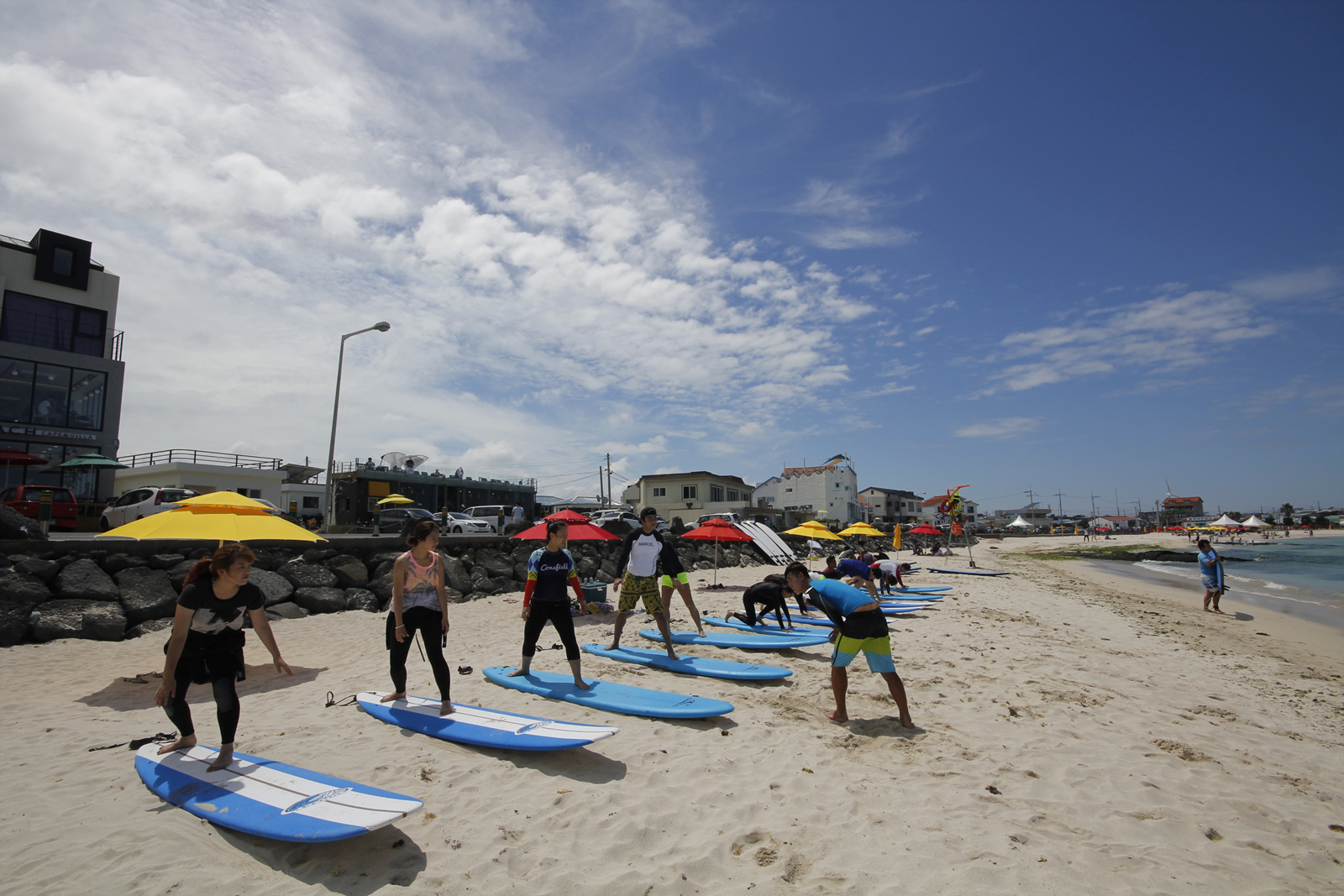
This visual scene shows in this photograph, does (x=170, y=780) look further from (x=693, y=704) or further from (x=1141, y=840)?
(x=1141, y=840)

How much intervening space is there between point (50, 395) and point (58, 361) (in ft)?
4.40

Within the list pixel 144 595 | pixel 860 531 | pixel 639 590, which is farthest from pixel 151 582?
pixel 860 531

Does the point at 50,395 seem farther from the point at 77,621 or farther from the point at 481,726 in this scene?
the point at 481,726

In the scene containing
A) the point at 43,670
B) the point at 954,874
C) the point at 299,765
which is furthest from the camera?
the point at 43,670

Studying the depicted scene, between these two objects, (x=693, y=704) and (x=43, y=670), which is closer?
(x=693, y=704)

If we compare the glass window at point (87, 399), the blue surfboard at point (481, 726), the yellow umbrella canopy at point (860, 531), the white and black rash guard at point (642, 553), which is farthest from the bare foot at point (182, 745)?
the glass window at point (87, 399)

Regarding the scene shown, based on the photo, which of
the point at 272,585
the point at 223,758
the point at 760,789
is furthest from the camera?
the point at 272,585

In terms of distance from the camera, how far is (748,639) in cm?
909

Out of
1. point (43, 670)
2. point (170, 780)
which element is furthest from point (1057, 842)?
point (43, 670)

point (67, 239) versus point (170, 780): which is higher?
point (67, 239)

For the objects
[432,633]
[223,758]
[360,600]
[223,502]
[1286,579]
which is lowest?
[1286,579]

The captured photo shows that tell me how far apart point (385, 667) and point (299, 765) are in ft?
11.3

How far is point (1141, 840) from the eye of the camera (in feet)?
11.9

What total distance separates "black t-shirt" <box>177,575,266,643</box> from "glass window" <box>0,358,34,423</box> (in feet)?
93.0
